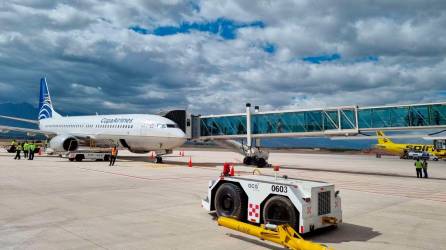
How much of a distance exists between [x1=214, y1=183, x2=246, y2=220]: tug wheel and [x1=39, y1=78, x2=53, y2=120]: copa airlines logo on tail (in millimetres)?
47568

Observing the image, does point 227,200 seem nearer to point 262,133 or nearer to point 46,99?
point 262,133

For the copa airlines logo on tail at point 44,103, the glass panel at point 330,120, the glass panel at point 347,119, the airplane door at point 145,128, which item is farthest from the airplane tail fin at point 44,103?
the glass panel at point 347,119

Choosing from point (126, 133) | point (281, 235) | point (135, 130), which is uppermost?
point (135, 130)

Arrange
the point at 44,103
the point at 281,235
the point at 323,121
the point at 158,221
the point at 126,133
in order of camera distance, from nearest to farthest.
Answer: the point at 281,235
the point at 158,221
the point at 323,121
the point at 126,133
the point at 44,103

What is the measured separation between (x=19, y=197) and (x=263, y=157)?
73.9 feet

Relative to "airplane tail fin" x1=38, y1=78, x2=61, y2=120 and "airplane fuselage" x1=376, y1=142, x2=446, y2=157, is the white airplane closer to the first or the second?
"airplane tail fin" x1=38, y1=78, x2=61, y2=120

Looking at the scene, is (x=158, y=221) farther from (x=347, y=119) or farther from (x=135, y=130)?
(x=135, y=130)

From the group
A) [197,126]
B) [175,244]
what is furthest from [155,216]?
[197,126]

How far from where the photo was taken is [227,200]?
31.1 feet

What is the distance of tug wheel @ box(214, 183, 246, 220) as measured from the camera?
29.3 ft

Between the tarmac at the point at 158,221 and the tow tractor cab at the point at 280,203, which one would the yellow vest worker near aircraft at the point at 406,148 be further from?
the tow tractor cab at the point at 280,203

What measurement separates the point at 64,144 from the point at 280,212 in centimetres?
3082

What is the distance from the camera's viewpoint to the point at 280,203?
8.03 meters

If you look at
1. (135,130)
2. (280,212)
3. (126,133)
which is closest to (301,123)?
(135,130)
